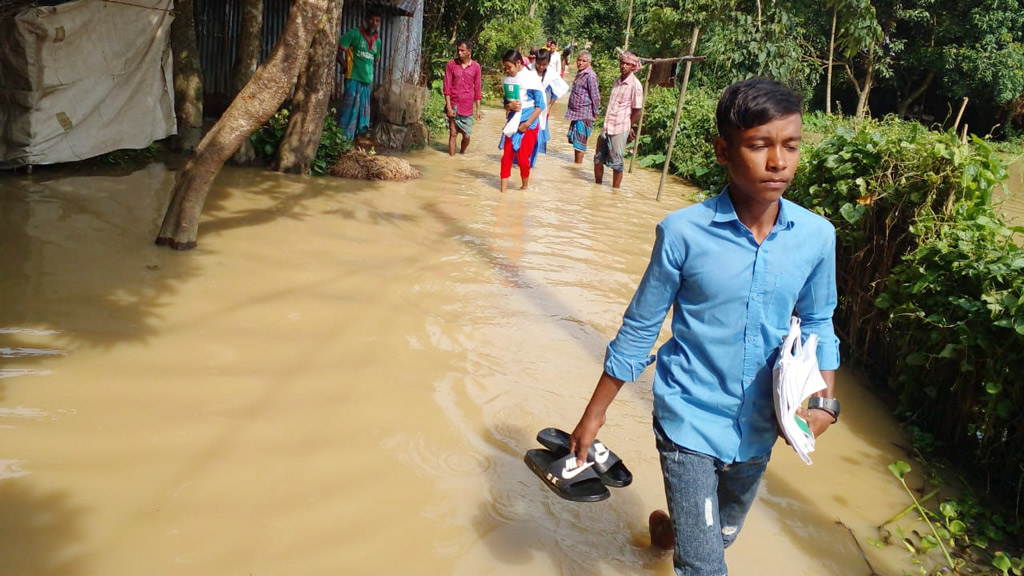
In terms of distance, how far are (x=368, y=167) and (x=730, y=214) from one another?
24.5 ft

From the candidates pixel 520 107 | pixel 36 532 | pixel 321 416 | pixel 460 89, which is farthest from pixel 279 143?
pixel 36 532

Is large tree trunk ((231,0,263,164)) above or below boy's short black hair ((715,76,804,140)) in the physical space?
above

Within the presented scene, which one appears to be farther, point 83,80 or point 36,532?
point 83,80

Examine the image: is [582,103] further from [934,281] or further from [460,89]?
[934,281]

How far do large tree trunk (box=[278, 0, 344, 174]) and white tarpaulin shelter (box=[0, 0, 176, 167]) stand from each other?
4.26 feet

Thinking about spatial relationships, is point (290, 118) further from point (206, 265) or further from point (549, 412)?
point (549, 412)

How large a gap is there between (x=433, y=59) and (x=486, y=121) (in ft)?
8.13

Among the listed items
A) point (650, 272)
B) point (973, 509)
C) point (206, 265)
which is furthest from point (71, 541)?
point (973, 509)

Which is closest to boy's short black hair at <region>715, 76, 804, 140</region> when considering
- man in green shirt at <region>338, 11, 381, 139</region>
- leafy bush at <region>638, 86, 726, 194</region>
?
man in green shirt at <region>338, 11, 381, 139</region>

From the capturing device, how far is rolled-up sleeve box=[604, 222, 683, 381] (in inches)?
82.3

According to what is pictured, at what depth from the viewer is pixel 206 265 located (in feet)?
17.3

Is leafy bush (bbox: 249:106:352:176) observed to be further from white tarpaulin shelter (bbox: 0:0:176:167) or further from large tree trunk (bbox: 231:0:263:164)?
white tarpaulin shelter (bbox: 0:0:176:167)

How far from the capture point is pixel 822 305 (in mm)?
2191

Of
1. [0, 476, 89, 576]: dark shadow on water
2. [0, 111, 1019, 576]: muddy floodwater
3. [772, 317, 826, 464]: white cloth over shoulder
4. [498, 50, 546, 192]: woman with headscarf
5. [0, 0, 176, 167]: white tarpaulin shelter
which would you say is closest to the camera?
[772, 317, 826, 464]: white cloth over shoulder
